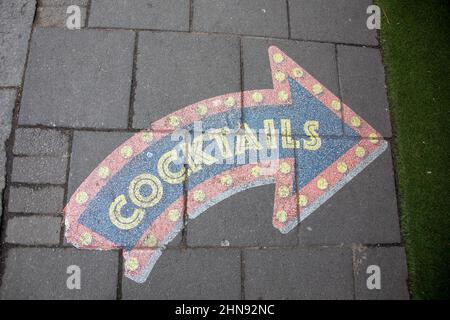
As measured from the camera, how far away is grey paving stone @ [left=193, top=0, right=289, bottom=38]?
2709mm

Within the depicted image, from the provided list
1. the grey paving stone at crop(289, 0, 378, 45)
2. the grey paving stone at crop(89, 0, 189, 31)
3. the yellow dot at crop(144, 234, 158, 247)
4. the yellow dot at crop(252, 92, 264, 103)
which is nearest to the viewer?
the yellow dot at crop(144, 234, 158, 247)

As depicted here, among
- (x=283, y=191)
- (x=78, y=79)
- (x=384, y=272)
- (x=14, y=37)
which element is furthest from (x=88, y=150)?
(x=384, y=272)

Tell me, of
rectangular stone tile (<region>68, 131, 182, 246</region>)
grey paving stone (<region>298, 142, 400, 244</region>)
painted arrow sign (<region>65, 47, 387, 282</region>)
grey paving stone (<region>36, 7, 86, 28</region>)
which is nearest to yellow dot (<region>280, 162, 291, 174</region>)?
painted arrow sign (<region>65, 47, 387, 282</region>)

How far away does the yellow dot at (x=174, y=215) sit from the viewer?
2.24 meters

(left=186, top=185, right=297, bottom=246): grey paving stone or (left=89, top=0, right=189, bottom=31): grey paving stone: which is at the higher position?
(left=89, top=0, right=189, bottom=31): grey paving stone

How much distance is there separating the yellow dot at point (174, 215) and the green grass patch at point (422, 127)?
5.56ft

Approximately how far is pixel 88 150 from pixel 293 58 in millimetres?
1821

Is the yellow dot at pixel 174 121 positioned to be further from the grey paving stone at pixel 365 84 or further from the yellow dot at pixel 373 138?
the yellow dot at pixel 373 138

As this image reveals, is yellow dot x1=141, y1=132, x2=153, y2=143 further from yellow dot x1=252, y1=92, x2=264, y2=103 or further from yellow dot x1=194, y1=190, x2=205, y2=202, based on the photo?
yellow dot x1=252, y1=92, x2=264, y2=103

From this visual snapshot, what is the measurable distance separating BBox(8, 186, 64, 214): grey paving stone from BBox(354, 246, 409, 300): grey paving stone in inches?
86.1

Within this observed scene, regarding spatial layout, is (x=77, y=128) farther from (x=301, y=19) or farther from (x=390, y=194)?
(x=390, y=194)

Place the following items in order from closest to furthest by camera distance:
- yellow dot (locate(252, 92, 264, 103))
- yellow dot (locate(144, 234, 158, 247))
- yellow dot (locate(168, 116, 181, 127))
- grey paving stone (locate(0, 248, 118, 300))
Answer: grey paving stone (locate(0, 248, 118, 300)) → yellow dot (locate(144, 234, 158, 247)) → yellow dot (locate(168, 116, 181, 127)) → yellow dot (locate(252, 92, 264, 103))

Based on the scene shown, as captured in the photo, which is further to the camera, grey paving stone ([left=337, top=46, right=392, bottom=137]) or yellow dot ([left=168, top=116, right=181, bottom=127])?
grey paving stone ([left=337, top=46, right=392, bottom=137])

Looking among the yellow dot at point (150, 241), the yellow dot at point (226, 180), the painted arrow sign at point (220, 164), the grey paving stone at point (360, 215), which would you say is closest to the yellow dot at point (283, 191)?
the painted arrow sign at point (220, 164)
